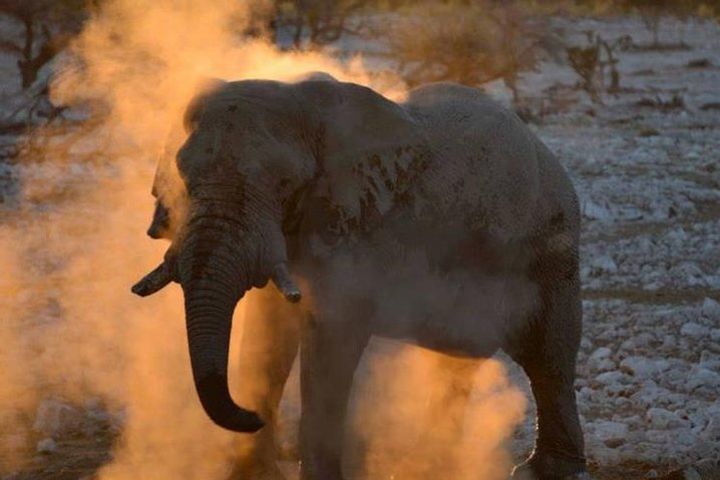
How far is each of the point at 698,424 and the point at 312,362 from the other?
2056 millimetres

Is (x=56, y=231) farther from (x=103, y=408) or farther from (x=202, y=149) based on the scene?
(x=202, y=149)

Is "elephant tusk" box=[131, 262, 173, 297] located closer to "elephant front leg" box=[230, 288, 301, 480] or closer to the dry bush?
"elephant front leg" box=[230, 288, 301, 480]

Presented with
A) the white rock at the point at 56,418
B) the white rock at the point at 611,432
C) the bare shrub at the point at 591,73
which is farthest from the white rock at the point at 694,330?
the bare shrub at the point at 591,73

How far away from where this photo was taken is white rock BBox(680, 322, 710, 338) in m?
6.86

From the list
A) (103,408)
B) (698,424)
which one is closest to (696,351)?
(698,424)

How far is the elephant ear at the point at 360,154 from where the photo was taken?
4062 mm

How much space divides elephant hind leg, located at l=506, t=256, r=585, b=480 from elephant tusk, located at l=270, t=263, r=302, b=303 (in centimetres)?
128

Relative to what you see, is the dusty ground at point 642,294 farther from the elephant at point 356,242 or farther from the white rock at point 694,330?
the elephant at point 356,242

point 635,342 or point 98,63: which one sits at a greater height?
point 635,342

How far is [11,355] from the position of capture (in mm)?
6238

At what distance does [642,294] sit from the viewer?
305 inches

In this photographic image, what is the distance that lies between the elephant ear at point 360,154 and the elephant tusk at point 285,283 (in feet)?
0.99

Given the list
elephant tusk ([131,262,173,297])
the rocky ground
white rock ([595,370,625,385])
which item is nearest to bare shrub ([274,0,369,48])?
the rocky ground

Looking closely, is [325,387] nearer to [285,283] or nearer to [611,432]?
[285,283]
